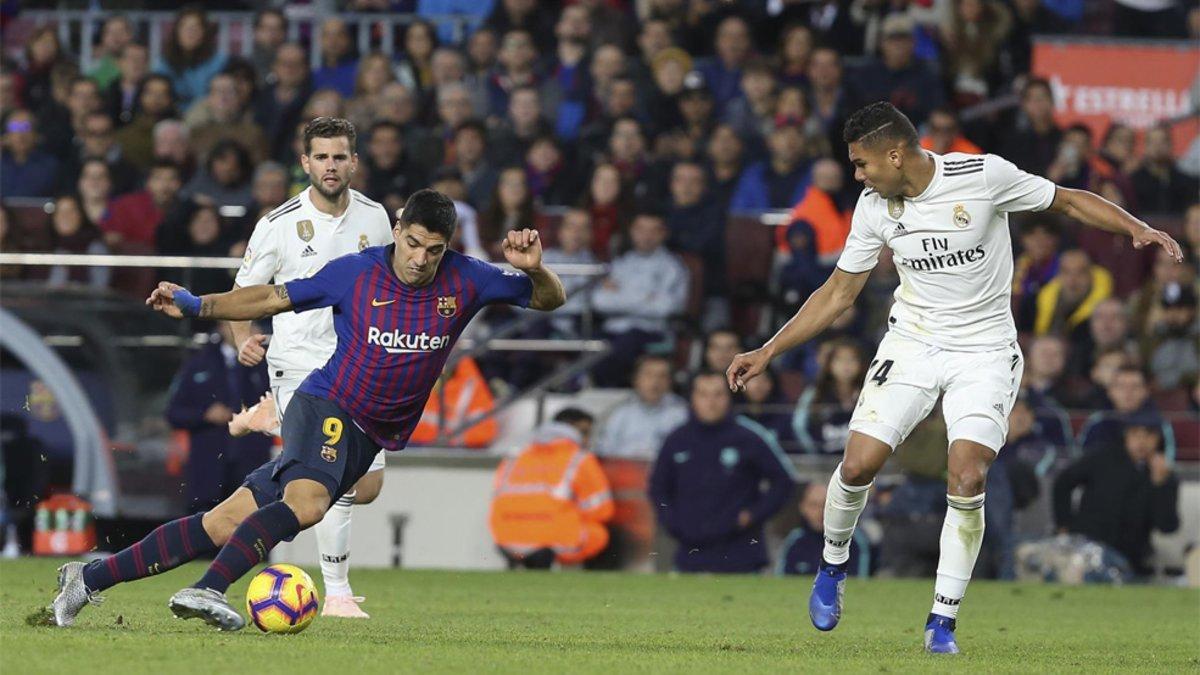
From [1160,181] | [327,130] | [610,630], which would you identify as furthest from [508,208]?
[610,630]

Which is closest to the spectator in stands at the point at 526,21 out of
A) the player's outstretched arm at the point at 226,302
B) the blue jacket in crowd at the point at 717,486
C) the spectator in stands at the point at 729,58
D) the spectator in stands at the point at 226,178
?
the spectator in stands at the point at 729,58

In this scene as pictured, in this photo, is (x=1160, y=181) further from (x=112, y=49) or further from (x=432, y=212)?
(x=432, y=212)

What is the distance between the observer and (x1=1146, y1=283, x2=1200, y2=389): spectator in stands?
17.6 m

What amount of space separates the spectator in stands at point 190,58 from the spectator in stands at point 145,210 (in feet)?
8.30

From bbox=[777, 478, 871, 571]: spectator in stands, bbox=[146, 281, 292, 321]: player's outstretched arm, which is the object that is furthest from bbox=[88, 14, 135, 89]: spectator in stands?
bbox=[146, 281, 292, 321]: player's outstretched arm

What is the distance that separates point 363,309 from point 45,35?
13.1 meters

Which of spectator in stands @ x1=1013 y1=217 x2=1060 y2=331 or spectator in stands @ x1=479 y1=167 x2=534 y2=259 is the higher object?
spectator in stands @ x1=479 y1=167 x2=534 y2=259

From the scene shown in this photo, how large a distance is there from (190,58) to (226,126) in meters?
1.52

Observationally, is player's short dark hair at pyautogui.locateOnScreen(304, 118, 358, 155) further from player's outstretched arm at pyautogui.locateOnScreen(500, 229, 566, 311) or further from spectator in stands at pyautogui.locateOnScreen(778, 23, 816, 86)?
spectator in stands at pyautogui.locateOnScreen(778, 23, 816, 86)

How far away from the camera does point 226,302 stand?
879 centimetres

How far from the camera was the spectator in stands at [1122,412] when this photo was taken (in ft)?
54.0

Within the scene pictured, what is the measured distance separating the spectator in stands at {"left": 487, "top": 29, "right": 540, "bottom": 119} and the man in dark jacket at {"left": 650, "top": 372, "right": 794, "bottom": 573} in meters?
4.90

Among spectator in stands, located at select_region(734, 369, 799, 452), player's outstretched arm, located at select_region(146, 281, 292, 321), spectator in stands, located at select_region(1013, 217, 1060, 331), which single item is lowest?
spectator in stands, located at select_region(734, 369, 799, 452)

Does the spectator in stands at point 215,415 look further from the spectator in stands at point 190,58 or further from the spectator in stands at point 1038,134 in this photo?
the spectator in stands at point 1038,134
